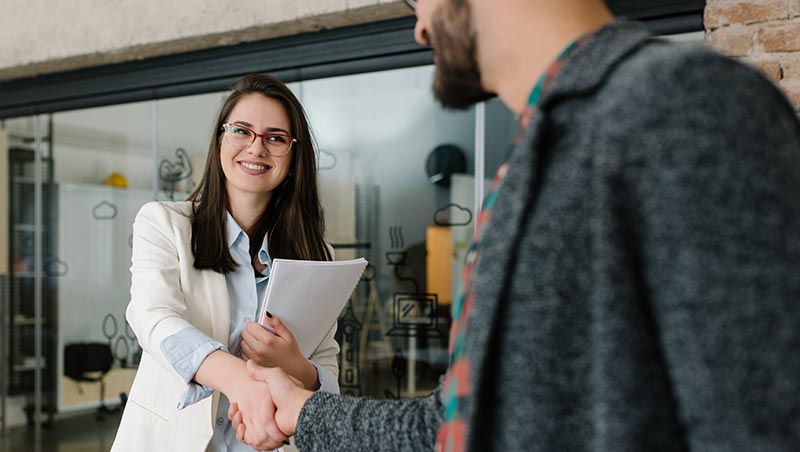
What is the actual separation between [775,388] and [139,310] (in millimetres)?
1293

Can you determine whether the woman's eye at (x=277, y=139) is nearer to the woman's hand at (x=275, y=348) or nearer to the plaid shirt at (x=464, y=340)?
the woman's hand at (x=275, y=348)

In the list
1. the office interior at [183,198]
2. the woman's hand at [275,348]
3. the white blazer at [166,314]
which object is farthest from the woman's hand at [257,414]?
the office interior at [183,198]

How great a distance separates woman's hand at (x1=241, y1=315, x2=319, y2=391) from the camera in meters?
1.52

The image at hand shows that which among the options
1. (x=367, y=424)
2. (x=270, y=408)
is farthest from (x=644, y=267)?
(x=270, y=408)

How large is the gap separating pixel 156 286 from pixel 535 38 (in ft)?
3.57

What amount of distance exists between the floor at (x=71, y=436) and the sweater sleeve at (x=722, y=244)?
361cm

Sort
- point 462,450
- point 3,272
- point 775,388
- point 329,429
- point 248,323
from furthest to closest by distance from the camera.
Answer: point 3,272 < point 248,323 < point 329,429 < point 462,450 < point 775,388

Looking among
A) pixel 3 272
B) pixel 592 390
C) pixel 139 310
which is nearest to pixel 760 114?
pixel 592 390

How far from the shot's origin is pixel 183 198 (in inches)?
136

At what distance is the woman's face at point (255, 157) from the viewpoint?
1.72 m

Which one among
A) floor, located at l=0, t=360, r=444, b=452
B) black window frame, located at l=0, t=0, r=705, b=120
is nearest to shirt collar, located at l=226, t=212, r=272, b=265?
black window frame, located at l=0, t=0, r=705, b=120

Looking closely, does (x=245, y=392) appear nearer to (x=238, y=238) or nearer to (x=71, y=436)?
(x=238, y=238)

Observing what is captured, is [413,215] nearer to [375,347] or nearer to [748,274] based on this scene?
[375,347]

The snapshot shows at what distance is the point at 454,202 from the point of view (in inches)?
107
